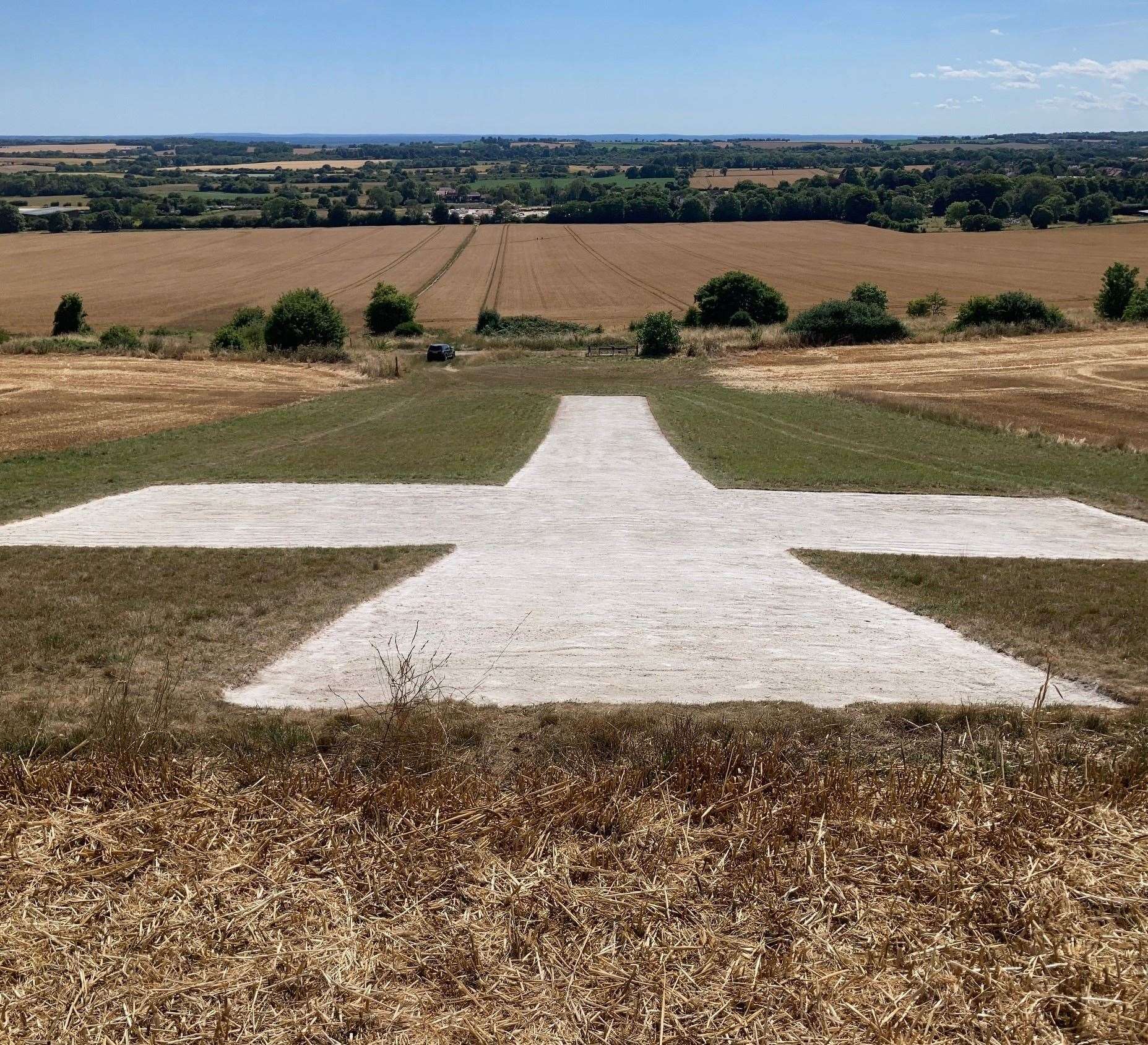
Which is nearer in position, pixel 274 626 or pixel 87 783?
pixel 87 783

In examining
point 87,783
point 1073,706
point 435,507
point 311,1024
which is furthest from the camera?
point 435,507

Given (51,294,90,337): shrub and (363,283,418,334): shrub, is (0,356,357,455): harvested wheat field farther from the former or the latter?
(363,283,418,334): shrub

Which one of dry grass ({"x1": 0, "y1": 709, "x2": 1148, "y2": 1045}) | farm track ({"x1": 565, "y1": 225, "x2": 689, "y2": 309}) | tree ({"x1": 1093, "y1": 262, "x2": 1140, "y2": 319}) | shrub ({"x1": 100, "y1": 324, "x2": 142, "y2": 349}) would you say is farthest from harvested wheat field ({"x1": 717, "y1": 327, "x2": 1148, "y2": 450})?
shrub ({"x1": 100, "y1": 324, "x2": 142, "y2": 349})

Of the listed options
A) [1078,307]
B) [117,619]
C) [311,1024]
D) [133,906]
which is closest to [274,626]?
[117,619]

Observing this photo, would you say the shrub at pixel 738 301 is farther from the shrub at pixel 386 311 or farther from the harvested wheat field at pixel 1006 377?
the shrub at pixel 386 311

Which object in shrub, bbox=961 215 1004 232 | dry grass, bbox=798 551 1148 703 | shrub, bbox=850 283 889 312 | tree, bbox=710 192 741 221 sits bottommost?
dry grass, bbox=798 551 1148 703

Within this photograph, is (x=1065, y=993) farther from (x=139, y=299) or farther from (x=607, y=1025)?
(x=139, y=299)

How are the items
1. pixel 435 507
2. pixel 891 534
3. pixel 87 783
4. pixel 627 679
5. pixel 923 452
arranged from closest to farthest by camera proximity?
pixel 87 783 → pixel 627 679 → pixel 891 534 → pixel 435 507 → pixel 923 452

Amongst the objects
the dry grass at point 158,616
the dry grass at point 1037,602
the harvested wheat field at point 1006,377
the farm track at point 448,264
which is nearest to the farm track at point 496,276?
the farm track at point 448,264
